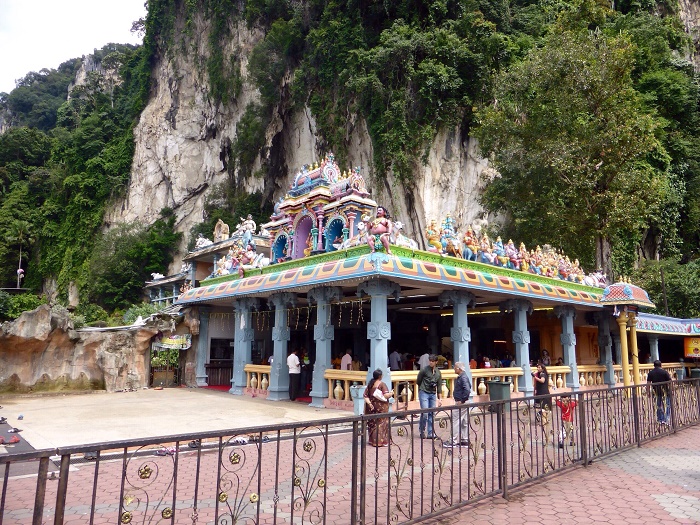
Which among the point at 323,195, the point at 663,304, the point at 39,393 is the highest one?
the point at 323,195

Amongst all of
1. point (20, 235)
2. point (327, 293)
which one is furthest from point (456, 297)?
point (20, 235)

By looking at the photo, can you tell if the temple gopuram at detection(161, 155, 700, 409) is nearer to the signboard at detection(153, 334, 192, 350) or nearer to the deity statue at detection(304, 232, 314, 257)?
the deity statue at detection(304, 232, 314, 257)

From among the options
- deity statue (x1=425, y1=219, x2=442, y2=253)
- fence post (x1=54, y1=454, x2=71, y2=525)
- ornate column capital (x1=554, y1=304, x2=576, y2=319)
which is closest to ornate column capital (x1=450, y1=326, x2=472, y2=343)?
deity statue (x1=425, y1=219, x2=442, y2=253)

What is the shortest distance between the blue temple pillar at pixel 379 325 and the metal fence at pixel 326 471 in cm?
256

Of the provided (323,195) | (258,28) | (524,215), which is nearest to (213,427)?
(323,195)

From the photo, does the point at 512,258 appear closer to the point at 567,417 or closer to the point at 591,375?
the point at 591,375

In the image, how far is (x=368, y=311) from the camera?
19688mm

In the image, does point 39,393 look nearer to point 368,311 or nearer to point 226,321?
point 226,321

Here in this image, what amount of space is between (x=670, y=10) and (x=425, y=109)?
23545 mm

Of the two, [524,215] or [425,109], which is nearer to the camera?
[524,215]

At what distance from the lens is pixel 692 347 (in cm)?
2175

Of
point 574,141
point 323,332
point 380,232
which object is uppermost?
point 574,141

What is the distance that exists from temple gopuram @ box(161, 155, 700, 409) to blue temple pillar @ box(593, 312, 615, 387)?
5 cm

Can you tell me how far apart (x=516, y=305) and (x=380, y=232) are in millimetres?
6423
